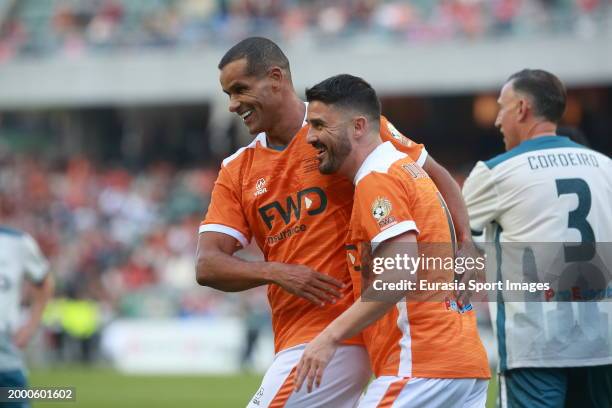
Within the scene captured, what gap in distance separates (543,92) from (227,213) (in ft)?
6.37

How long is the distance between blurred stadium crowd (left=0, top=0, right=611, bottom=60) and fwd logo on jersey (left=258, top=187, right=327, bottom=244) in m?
19.4

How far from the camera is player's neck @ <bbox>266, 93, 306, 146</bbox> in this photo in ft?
19.4

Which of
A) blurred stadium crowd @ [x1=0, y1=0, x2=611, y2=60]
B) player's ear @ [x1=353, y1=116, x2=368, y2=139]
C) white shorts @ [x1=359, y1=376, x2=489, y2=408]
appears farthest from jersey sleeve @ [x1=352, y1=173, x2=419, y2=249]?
blurred stadium crowd @ [x1=0, y1=0, x2=611, y2=60]

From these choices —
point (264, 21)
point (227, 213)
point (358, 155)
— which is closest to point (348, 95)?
point (358, 155)

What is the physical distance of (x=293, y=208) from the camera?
5.82 m

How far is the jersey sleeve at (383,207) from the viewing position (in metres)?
4.96

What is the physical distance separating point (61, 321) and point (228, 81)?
18.3 m

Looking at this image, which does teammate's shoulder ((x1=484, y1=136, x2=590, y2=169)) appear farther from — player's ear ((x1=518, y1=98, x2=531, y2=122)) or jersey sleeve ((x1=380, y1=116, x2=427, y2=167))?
jersey sleeve ((x1=380, y1=116, x2=427, y2=167))

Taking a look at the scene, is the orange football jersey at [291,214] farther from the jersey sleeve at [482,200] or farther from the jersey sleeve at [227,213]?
the jersey sleeve at [482,200]

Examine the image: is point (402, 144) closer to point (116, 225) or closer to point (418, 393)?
point (418, 393)

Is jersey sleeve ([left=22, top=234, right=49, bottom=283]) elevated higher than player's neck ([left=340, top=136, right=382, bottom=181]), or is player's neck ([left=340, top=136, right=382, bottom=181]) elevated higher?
jersey sleeve ([left=22, top=234, right=49, bottom=283])

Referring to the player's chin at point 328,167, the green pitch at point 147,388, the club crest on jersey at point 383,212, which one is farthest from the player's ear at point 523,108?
the green pitch at point 147,388

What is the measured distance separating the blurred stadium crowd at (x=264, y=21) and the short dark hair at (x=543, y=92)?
18396mm

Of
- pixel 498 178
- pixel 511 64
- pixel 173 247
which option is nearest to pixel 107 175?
pixel 173 247
